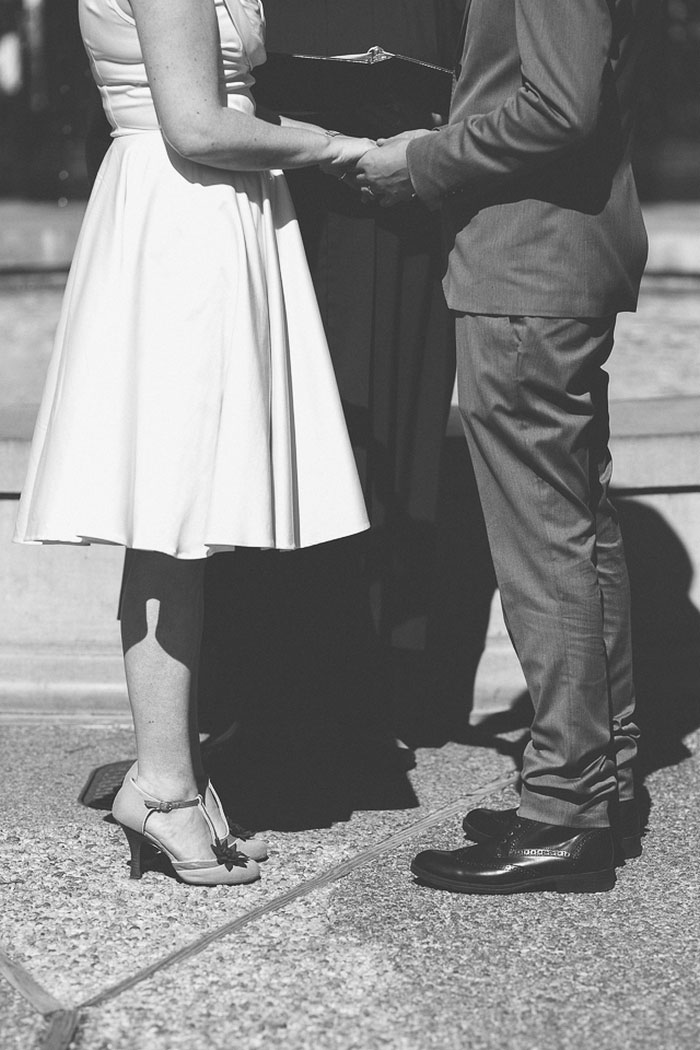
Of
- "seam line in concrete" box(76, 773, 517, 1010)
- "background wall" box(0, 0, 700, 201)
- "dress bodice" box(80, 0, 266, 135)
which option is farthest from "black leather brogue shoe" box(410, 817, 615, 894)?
"background wall" box(0, 0, 700, 201)

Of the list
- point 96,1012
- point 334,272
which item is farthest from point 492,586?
point 96,1012

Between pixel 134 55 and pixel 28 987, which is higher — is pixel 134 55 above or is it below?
above

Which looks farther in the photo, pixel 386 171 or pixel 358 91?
pixel 358 91

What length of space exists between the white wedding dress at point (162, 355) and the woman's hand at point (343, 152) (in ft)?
0.59

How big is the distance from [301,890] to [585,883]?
21.8 inches

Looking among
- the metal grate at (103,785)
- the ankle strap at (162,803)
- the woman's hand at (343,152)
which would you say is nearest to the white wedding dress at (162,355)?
the woman's hand at (343,152)

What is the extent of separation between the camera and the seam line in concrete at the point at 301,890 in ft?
8.12

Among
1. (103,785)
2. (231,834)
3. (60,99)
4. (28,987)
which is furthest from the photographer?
(60,99)

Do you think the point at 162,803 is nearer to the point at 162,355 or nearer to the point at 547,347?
the point at 162,355

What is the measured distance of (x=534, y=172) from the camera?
2.61 metres

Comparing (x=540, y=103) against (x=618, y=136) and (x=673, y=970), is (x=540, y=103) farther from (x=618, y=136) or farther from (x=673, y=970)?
(x=673, y=970)

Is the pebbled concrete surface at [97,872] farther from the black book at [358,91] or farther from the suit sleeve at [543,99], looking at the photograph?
the black book at [358,91]

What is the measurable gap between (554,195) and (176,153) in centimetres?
69

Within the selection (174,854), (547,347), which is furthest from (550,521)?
(174,854)
